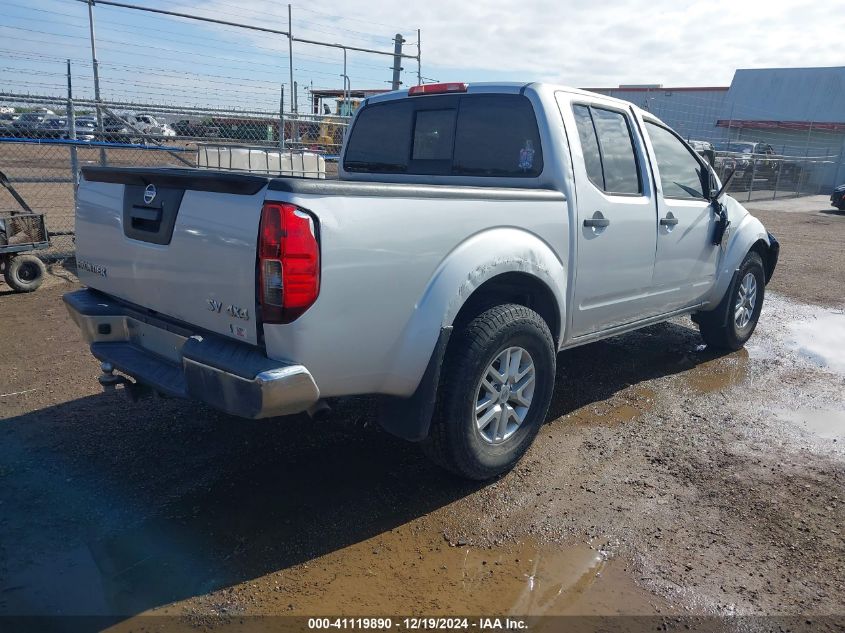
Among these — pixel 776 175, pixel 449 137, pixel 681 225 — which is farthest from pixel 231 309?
pixel 776 175

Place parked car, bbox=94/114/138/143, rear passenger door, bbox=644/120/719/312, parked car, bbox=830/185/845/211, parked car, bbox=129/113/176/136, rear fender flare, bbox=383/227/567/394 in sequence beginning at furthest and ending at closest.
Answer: parked car, bbox=830/185/845/211 < parked car, bbox=129/113/176/136 < parked car, bbox=94/114/138/143 < rear passenger door, bbox=644/120/719/312 < rear fender flare, bbox=383/227/567/394

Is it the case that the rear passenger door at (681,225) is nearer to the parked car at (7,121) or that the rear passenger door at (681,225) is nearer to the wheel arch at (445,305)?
the wheel arch at (445,305)

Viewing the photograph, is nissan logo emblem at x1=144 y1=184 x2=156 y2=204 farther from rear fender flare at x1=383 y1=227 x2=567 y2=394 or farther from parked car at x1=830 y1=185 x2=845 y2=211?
parked car at x1=830 y1=185 x2=845 y2=211

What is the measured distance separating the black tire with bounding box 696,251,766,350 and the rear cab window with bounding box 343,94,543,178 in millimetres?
2723

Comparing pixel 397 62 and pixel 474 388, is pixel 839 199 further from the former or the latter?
pixel 474 388

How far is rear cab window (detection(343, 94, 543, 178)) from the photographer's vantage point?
4.05 metres

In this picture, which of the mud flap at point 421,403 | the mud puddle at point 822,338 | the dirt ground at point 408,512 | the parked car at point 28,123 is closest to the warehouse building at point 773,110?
the mud puddle at point 822,338

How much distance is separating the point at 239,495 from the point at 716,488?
2.52 m

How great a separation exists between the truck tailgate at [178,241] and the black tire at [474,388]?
1.01 metres

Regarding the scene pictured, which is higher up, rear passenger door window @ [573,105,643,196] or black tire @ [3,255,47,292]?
rear passenger door window @ [573,105,643,196]

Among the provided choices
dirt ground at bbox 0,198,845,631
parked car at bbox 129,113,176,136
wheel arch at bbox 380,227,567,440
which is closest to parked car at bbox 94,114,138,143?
parked car at bbox 129,113,176,136

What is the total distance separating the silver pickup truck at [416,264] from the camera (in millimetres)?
2670

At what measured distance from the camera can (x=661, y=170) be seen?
4.81 m

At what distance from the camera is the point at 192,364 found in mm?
2834
